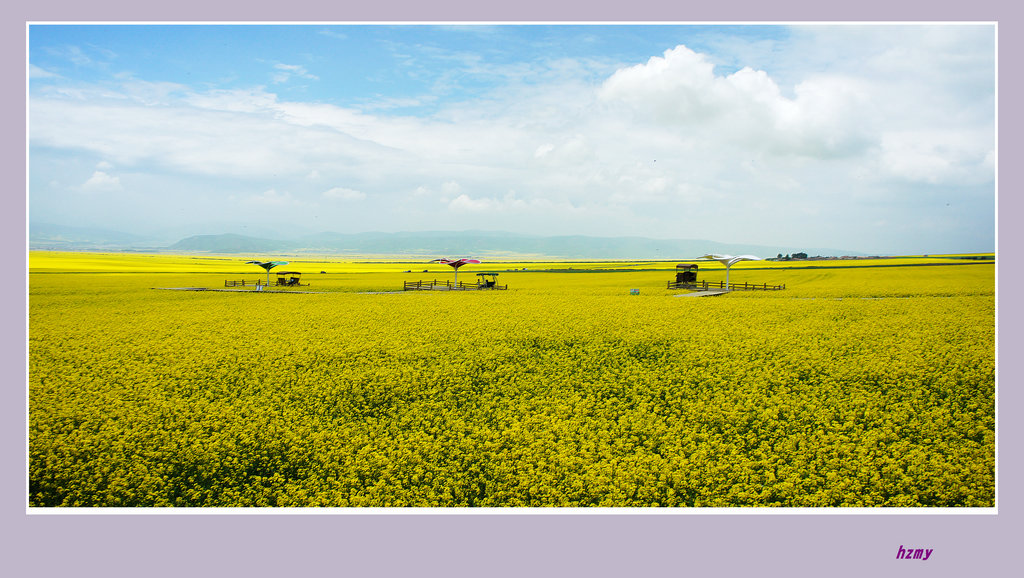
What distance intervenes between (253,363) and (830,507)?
16313 millimetres

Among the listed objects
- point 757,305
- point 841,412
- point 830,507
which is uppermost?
point 757,305

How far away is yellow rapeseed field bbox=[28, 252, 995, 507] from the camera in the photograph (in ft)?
34.1

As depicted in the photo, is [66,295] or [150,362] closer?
[150,362]

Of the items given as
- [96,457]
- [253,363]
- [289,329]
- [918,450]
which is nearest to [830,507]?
[918,450]

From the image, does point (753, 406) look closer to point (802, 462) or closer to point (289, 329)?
point (802, 462)

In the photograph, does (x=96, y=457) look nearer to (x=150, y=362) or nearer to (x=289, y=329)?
(x=150, y=362)

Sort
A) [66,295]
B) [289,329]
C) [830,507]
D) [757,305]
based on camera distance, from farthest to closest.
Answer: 1. [66,295]
2. [757,305]
3. [289,329]
4. [830,507]

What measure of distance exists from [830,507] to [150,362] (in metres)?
19.2

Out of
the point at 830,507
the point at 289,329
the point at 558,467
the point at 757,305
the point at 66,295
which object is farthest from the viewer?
the point at 66,295

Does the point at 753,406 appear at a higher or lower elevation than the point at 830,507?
higher

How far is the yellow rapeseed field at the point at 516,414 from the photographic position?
10.4m

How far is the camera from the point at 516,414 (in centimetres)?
1347

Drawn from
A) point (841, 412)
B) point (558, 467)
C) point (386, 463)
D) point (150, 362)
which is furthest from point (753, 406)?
point (150, 362)

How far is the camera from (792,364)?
16.6m
